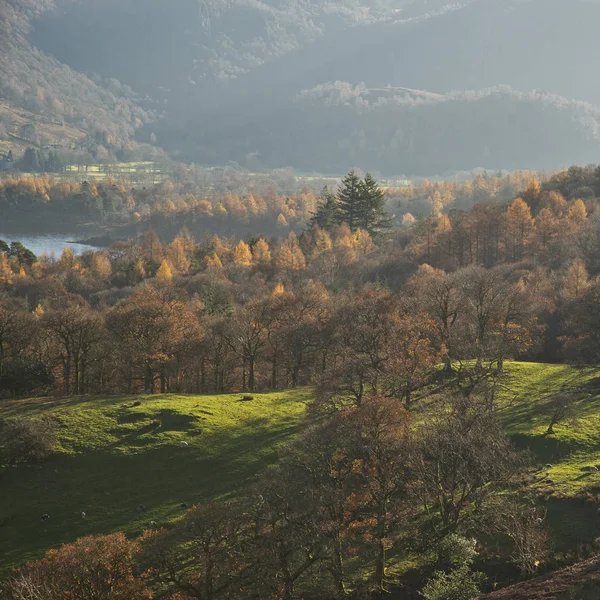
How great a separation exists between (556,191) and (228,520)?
6320 inches

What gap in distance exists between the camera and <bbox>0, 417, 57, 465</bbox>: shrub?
180 feet

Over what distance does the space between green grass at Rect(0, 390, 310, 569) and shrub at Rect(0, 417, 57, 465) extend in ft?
3.59

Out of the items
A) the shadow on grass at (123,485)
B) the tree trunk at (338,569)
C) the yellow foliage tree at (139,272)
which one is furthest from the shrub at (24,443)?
the yellow foliage tree at (139,272)

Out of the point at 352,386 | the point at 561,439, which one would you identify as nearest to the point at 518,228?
the point at 561,439

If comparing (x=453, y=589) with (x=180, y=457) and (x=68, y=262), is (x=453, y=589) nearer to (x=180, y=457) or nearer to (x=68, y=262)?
(x=180, y=457)

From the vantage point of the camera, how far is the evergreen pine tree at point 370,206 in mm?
170850

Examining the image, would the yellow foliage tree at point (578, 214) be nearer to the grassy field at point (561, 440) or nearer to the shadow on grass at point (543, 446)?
the grassy field at point (561, 440)

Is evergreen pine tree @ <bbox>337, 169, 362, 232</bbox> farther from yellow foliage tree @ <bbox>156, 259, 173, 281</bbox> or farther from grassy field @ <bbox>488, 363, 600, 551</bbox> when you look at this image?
grassy field @ <bbox>488, 363, 600, 551</bbox>

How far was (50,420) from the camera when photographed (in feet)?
198

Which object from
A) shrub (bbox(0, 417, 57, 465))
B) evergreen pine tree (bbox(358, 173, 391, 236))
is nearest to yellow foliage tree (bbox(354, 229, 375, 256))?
evergreen pine tree (bbox(358, 173, 391, 236))

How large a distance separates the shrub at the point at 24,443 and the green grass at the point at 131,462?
1.09 meters

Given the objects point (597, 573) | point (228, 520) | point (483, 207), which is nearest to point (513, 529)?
point (597, 573)

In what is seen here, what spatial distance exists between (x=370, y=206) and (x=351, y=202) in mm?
5665

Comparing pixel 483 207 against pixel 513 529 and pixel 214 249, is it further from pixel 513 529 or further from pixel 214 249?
pixel 513 529
